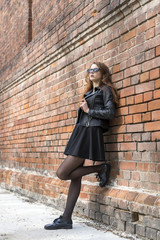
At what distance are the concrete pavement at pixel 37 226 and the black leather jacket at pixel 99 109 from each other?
1.14m

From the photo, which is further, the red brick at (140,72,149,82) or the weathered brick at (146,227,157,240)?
the red brick at (140,72,149,82)

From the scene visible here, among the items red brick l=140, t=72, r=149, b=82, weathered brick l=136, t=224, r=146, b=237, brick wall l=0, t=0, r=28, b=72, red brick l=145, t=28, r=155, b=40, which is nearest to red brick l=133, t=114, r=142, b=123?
red brick l=140, t=72, r=149, b=82

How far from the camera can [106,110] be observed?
390cm

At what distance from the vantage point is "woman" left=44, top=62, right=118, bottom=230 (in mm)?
3914

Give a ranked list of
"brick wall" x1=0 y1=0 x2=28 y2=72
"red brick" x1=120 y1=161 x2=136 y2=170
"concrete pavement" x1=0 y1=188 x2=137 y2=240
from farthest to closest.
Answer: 1. "brick wall" x1=0 y1=0 x2=28 y2=72
2. "red brick" x1=120 y1=161 x2=136 y2=170
3. "concrete pavement" x1=0 y1=188 x2=137 y2=240

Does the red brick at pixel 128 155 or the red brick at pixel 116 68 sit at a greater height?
the red brick at pixel 116 68

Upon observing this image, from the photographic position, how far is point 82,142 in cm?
397

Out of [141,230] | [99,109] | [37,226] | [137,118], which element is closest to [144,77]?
[137,118]

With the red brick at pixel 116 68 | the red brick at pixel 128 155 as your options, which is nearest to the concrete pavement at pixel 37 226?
the red brick at pixel 128 155

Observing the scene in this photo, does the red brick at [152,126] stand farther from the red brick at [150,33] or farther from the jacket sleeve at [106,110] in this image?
the red brick at [150,33]

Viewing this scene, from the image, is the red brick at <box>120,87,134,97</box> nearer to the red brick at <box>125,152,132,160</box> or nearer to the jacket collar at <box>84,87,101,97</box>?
the jacket collar at <box>84,87,101,97</box>

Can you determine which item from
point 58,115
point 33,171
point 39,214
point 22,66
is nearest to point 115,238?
point 39,214

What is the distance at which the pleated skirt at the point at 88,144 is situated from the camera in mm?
3920

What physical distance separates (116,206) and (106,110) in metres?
1.03
